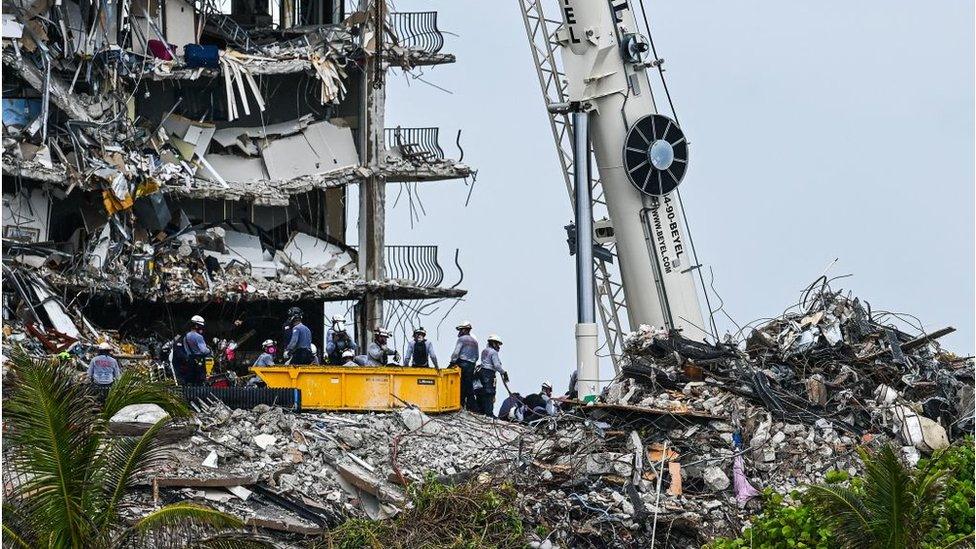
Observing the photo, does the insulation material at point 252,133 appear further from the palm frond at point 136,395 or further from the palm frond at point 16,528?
the palm frond at point 16,528

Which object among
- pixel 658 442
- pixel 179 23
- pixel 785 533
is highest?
pixel 179 23

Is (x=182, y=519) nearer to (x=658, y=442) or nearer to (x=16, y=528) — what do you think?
(x=16, y=528)

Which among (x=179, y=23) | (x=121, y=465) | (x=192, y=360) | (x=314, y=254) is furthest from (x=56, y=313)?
(x=121, y=465)

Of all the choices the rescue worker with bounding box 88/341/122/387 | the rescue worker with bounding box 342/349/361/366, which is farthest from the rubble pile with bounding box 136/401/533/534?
the rescue worker with bounding box 342/349/361/366

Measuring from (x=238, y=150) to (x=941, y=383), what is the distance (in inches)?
815

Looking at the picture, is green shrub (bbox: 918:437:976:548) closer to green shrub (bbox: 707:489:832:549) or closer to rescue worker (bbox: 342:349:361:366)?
green shrub (bbox: 707:489:832:549)

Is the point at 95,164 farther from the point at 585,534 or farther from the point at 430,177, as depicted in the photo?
the point at 585,534

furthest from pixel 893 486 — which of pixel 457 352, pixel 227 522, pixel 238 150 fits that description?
pixel 238 150

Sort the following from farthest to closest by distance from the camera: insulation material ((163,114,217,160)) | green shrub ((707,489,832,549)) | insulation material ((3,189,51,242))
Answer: insulation material ((163,114,217,160)) → insulation material ((3,189,51,242)) → green shrub ((707,489,832,549))

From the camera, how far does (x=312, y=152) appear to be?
150 ft

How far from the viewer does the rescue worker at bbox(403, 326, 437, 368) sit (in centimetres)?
3341

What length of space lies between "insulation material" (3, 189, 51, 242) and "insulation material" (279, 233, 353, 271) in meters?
6.50

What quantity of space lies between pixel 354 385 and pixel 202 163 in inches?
547

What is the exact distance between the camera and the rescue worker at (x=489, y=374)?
3316cm
